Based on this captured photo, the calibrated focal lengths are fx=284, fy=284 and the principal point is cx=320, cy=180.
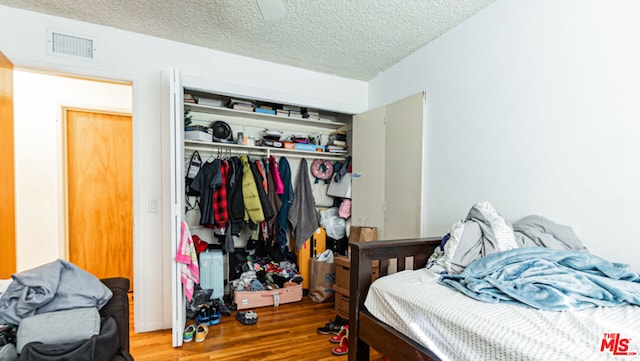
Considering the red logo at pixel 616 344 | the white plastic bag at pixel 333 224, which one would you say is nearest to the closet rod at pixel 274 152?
the white plastic bag at pixel 333 224

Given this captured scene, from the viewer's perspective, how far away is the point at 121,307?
106 centimetres

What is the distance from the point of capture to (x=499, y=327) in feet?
2.90

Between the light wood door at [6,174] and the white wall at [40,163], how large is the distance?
0.89 m

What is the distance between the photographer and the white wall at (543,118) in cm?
127

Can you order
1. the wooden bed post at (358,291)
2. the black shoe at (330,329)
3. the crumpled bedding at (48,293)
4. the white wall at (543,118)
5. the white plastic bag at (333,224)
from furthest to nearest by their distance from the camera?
the white plastic bag at (333,224) → the black shoe at (330,329) → the wooden bed post at (358,291) → the white wall at (543,118) → the crumpled bedding at (48,293)

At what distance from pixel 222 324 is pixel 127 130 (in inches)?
88.7

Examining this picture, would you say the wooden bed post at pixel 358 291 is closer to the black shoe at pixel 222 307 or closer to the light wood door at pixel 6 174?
the black shoe at pixel 222 307

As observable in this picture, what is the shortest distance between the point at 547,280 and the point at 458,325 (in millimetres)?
396

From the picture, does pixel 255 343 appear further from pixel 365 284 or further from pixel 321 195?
pixel 321 195

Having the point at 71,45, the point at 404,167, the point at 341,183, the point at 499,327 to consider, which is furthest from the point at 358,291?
the point at 71,45

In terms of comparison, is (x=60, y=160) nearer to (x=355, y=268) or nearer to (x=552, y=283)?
(x=355, y=268)

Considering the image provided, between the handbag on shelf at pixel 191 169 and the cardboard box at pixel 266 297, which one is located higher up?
the handbag on shelf at pixel 191 169

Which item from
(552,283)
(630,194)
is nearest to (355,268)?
(552,283)

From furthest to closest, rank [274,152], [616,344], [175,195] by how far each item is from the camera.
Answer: [274,152] → [175,195] → [616,344]
